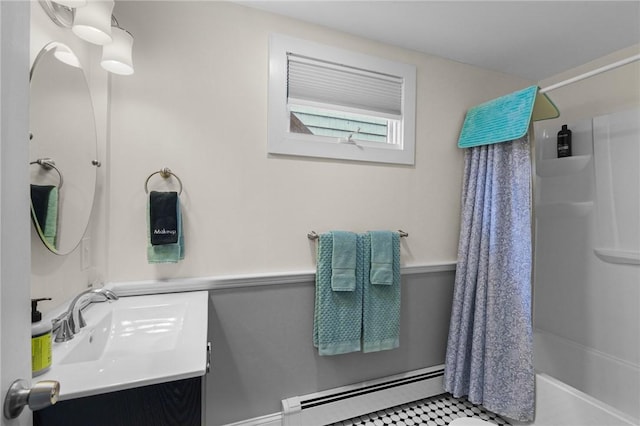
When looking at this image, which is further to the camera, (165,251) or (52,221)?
(165,251)

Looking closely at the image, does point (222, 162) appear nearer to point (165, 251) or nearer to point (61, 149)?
point (165, 251)

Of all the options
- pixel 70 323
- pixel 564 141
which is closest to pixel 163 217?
pixel 70 323

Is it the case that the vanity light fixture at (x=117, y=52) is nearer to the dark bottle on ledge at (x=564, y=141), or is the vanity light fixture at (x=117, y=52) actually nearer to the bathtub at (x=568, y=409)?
the bathtub at (x=568, y=409)

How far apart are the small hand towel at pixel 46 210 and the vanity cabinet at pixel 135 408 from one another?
53 cm

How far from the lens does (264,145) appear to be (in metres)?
1.57

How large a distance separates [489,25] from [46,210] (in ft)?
7.42

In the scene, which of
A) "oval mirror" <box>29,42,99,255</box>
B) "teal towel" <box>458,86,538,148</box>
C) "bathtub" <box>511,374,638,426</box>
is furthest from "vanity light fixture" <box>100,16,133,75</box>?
"bathtub" <box>511,374,638,426</box>

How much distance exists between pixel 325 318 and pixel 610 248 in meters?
1.96

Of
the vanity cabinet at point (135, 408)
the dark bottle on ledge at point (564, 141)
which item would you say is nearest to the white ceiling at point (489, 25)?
the dark bottle on ledge at point (564, 141)

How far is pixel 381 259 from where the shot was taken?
1698 millimetres

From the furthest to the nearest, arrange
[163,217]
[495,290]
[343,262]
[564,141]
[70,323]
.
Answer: [564,141]
[495,290]
[343,262]
[163,217]
[70,323]

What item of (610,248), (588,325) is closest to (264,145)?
(610,248)

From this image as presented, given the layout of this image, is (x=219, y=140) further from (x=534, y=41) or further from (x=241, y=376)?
(x=534, y=41)

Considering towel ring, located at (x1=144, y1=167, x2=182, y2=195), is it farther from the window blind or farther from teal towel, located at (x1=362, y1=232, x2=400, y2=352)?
teal towel, located at (x1=362, y1=232, x2=400, y2=352)
